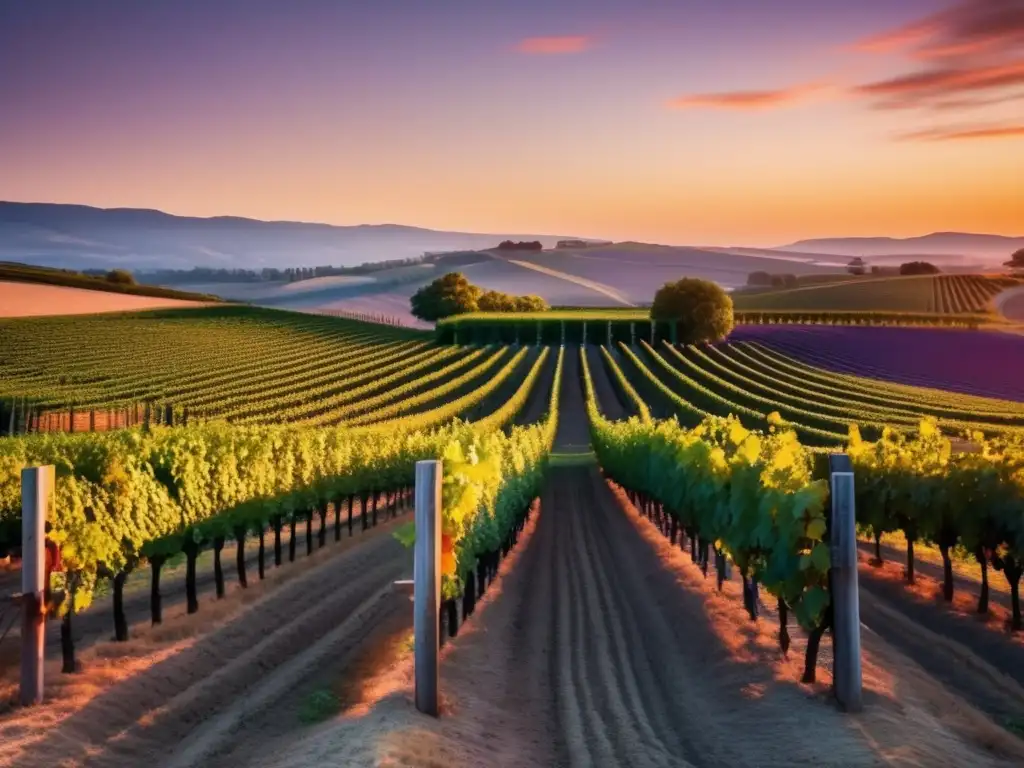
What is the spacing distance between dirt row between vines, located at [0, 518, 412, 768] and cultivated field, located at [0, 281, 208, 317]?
7581cm

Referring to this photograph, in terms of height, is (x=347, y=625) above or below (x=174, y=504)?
below

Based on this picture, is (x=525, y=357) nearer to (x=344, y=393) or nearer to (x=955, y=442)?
(x=344, y=393)

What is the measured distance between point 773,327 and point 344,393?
2131 inches

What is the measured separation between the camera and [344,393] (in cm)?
7025

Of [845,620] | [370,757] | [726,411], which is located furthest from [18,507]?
[726,411]

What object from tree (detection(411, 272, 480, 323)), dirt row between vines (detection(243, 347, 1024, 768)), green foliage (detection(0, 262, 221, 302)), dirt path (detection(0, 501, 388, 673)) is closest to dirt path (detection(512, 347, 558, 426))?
tree (detection(411, 272, 480, 323))

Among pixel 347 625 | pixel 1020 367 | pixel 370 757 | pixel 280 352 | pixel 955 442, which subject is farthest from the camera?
pixel 280 352

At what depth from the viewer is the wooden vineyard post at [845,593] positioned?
1116 cm

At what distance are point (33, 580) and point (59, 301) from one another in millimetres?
89241

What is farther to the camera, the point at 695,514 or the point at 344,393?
the point at 344,393

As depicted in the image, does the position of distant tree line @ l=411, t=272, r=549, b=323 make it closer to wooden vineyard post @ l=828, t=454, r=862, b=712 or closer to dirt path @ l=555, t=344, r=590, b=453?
dirt path @ l=555, t=344, r=590, b=453

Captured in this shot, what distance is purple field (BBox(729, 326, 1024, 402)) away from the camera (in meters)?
74.2

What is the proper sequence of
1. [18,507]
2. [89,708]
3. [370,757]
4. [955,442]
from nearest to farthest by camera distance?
[370,757] < [89,708] < [18,507] < [955,442]

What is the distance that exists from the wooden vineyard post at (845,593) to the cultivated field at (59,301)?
8594 cm
